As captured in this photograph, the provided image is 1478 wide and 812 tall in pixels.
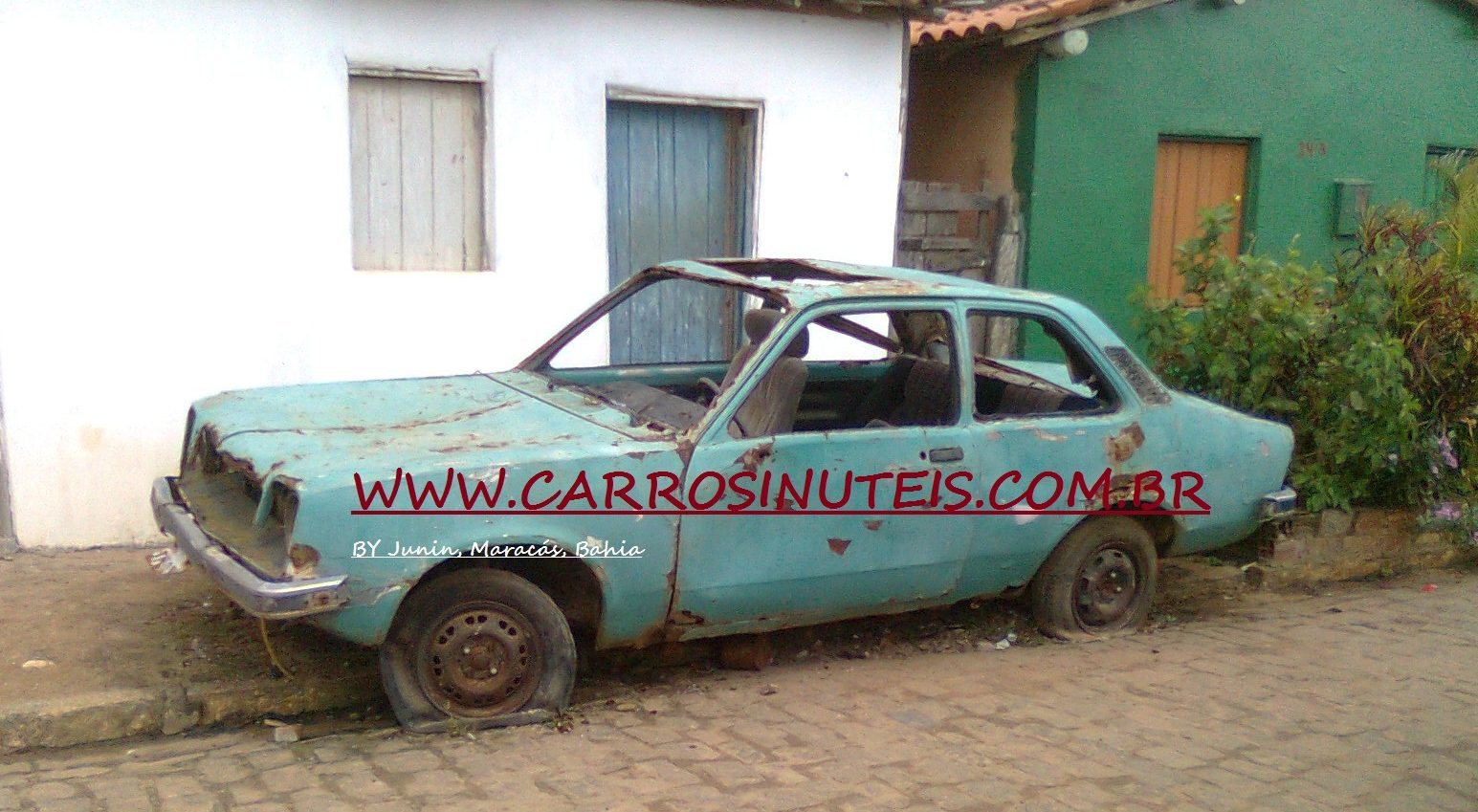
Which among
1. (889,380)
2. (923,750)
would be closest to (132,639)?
(923,750)

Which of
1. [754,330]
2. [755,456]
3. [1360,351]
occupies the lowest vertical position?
[755,456]

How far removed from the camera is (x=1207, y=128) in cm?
971

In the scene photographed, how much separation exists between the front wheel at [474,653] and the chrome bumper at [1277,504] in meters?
3.11

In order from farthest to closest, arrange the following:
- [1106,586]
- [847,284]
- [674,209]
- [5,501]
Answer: [674,209] < [5,501] < [1106,586] < [847,284]

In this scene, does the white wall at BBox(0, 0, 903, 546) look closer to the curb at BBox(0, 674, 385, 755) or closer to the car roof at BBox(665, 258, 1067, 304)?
the car roof at BBox(665, 258, 1067, 304)

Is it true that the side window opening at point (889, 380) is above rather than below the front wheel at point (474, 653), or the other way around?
above

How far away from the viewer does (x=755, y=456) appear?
4371 mm

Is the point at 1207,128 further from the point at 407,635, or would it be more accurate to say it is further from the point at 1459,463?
the point at 407,635

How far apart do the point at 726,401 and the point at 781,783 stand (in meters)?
1.25

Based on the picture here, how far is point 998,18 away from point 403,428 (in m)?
5.46

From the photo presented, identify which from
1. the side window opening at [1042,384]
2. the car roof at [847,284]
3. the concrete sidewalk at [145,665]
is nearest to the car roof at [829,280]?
the car roof at [847,284]

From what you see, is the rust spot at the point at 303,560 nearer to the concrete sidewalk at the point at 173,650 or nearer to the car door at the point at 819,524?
the concrete sidewalk at the point at 173,650

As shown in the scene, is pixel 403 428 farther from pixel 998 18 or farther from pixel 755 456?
pixel 998 18

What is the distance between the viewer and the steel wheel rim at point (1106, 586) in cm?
539
